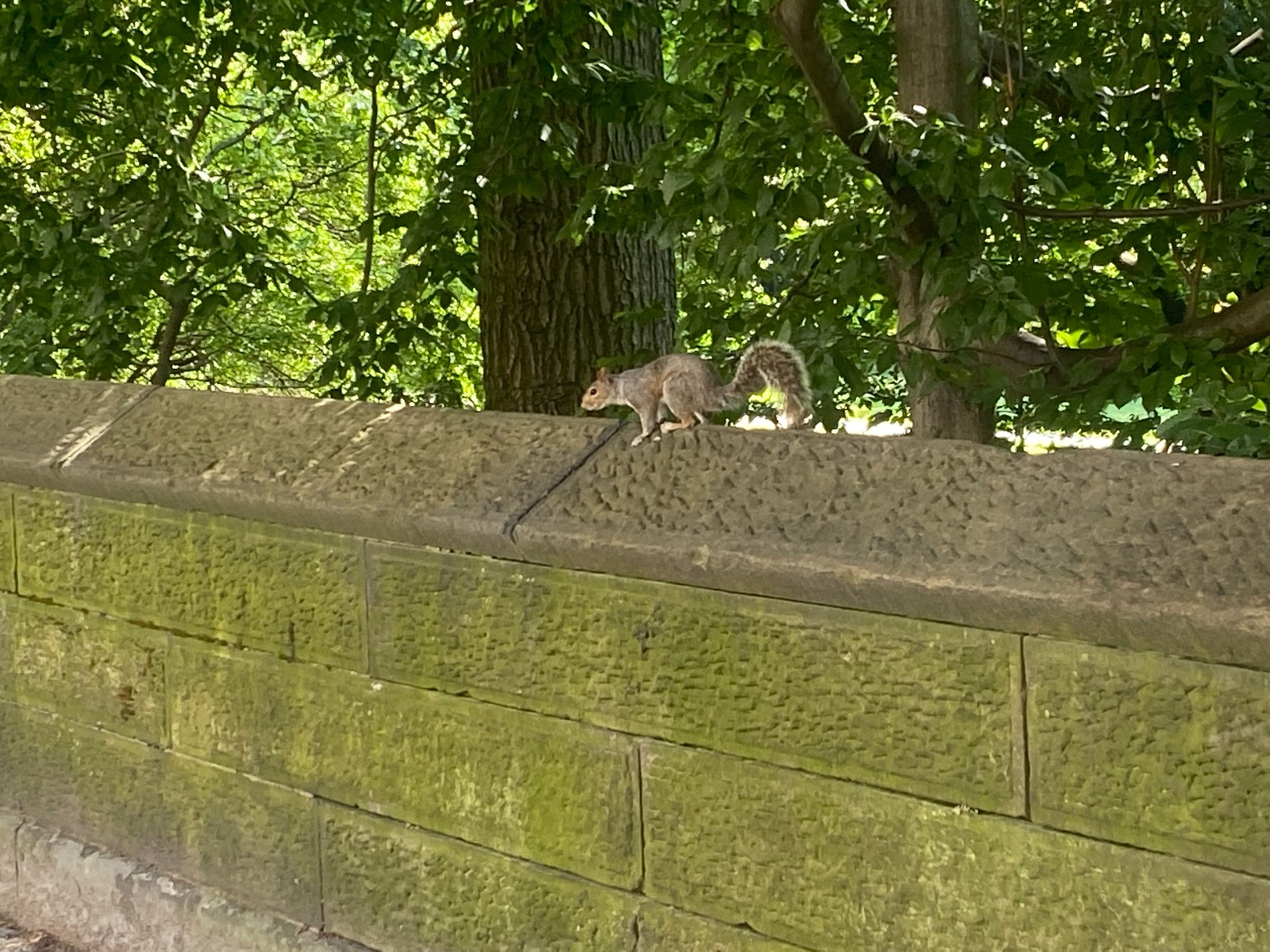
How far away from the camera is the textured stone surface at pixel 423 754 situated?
267cm

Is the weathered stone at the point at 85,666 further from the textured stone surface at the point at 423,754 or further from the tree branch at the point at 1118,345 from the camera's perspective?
the tree branch at the point at 1118,345

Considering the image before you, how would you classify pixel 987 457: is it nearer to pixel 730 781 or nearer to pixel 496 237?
pixel 730 781

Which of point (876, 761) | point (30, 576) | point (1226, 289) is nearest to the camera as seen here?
point (876, 761)

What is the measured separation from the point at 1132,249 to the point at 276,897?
2922 millimetres

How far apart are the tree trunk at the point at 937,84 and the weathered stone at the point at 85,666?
2.03 m

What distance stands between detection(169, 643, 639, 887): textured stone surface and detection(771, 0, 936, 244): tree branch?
159 cm

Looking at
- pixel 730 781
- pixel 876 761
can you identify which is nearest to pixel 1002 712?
pixel 876 761

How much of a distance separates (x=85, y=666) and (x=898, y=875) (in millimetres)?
2189

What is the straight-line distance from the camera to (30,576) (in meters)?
3.79

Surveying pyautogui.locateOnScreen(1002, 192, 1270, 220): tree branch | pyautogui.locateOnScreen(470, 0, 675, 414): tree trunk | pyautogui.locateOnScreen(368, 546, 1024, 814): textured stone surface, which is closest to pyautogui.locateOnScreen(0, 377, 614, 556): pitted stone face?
pyautogui.locateOnScreen(368, 546, 1024, 814): textured stone surface

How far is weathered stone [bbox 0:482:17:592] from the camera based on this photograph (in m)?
3.81

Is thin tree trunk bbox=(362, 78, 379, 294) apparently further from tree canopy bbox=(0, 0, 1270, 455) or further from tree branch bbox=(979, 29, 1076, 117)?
tree branch bbox=(979, 29, 1076, 117)

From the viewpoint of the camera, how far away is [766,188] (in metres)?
3.63

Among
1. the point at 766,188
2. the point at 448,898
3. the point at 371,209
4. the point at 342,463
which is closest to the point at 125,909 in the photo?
the point at 448,898
